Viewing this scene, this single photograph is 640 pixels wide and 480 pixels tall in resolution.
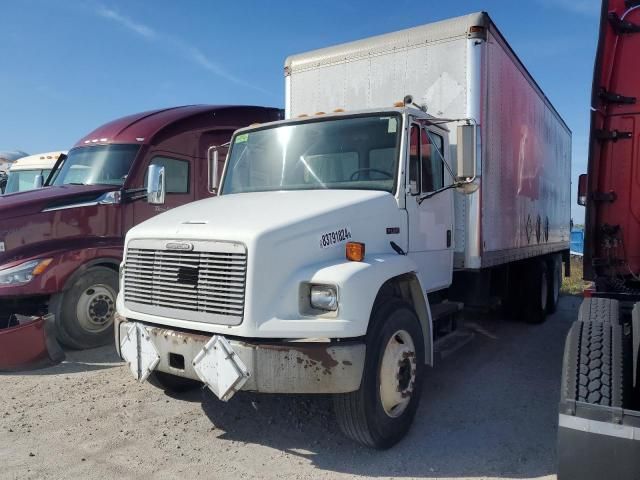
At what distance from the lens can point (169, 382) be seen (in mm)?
4477

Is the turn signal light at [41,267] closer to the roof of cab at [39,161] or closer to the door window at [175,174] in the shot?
the door window at [175,174]

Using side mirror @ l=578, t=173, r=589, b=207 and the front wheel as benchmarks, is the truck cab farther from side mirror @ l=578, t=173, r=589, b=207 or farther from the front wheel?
side mirror @ l=578, t=173, r=589, b=207

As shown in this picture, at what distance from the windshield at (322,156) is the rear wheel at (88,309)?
2.44 metres

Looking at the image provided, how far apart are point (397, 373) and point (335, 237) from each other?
108cm

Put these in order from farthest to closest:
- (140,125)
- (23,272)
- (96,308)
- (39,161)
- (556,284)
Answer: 1. (39,161)
2. (556,284)
3. (140,125)
4. (96,308)
5. (23,272)

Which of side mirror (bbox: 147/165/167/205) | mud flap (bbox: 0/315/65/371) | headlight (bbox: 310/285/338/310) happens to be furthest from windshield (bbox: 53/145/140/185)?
headlight (bbox: 310/285/338/310)

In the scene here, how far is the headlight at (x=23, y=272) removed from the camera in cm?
565

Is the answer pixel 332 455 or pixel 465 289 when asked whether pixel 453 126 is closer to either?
pixel 465 289

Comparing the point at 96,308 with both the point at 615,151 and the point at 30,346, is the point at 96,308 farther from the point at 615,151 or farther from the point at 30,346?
the point at 615,151

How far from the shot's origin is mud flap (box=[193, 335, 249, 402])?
10.3 feet

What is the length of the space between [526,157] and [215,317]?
17.1 ft

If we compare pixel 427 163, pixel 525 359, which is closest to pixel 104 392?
pixel 427 163

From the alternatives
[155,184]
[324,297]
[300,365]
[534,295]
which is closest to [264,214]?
[324,297]

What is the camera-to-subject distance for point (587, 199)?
4348 mm
